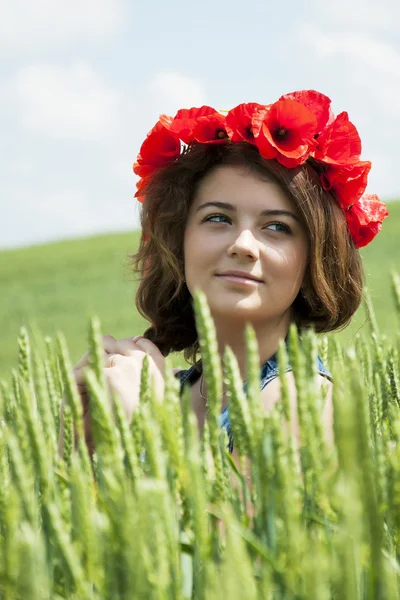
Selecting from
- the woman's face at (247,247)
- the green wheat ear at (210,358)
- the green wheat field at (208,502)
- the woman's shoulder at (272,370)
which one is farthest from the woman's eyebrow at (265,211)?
the green wheat ear at (210,358)

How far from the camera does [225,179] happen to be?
2.01 meters

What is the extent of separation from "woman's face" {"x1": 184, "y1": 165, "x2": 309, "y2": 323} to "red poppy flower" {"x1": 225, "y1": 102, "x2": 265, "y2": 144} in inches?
3.0

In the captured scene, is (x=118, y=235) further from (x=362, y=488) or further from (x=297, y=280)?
(x=362, y=488)

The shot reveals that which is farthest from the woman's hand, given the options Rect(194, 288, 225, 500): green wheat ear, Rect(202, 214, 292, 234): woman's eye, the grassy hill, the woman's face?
the grassy hill

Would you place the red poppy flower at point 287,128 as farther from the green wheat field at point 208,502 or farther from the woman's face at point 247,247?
the green wheat field at point 208,502

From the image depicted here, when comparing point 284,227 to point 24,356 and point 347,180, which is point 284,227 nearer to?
point 347,180

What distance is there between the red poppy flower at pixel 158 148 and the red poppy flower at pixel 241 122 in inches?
8.6

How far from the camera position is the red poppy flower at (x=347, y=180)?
6.72ft

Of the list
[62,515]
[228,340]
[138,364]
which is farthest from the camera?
[228,340]

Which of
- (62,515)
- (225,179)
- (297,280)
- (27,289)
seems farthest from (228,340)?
(27,289)

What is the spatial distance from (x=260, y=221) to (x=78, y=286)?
13768 mm

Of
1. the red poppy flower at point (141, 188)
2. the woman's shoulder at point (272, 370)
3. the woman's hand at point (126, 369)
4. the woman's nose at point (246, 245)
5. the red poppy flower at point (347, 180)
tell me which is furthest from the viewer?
the red poppy flower at point (141, 188)

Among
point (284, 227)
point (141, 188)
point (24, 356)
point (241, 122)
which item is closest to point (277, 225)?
point (284, 227)

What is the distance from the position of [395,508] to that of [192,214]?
150cm
